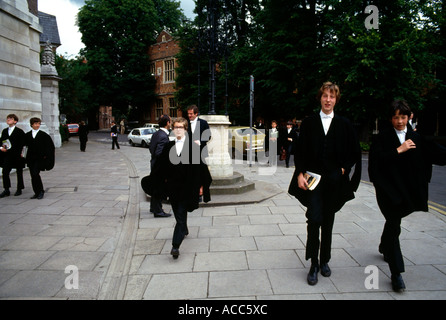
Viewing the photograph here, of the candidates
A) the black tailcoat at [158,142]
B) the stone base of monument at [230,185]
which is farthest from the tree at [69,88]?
the black tailcoat at [158,142]

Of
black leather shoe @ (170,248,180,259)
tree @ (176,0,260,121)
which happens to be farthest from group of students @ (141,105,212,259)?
tree @ (176,0,260,121)

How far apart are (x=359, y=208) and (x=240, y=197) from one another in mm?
2481

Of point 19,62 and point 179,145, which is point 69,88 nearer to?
point 19,62

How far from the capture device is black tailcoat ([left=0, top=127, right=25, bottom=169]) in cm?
755

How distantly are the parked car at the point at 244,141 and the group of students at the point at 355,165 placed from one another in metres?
12.8

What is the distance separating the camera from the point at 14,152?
756 cm

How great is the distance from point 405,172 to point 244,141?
13.4 metres

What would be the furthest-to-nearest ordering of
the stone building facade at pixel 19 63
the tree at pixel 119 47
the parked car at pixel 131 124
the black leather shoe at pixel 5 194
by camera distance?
the parked car at pixel 131 124, the tree at pixel 119 47, the stone building facade at pixel 19 63, the black leather shoe at pixel 5 194

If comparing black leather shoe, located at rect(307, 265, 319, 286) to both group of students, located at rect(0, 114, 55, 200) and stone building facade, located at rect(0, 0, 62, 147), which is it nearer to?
group of students, located at rect(0, 114, 55, 200)

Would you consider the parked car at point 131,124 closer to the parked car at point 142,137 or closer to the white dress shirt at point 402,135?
the parked car at point 142,137

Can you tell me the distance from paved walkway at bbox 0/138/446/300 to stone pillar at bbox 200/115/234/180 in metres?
1.49

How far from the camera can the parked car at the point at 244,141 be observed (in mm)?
16656

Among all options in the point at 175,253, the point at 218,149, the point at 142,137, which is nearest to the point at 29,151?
the point at 218,149
